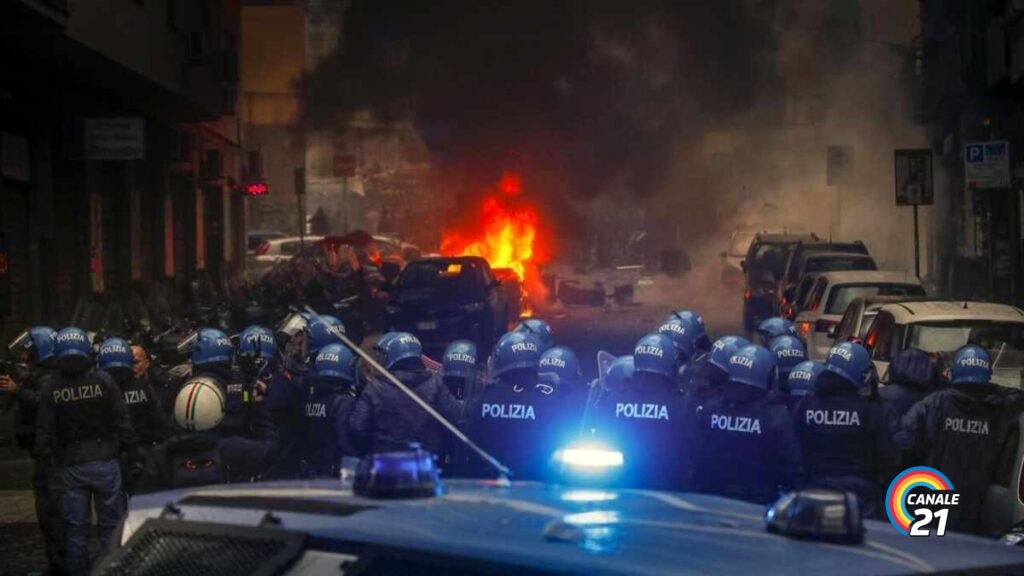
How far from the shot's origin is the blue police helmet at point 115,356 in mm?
8812

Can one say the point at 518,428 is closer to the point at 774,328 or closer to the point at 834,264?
the point at 774,328

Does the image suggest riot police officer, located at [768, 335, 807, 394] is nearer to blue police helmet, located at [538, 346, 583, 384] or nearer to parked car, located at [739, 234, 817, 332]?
blue police helmet, located at [538, 346, 583, 384]

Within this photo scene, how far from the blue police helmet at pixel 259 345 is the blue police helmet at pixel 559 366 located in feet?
8.49

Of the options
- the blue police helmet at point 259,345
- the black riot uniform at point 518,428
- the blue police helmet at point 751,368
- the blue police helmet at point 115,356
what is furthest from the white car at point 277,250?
the blue police helmet at point 751,368

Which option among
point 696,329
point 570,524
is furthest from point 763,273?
point 570,524

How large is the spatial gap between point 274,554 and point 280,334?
1073 centimetres

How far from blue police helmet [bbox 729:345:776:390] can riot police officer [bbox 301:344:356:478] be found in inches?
77.2

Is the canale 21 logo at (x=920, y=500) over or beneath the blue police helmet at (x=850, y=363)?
beneath

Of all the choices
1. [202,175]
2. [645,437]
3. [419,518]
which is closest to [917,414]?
[645,437]

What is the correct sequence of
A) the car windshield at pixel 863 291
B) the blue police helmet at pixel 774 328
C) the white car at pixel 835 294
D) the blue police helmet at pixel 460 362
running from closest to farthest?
the blue police helmet at pixel 460 362
the blue police helmet at pixel 774 328
the white car at pixel 835 294
the car windshield at pixel 863 291

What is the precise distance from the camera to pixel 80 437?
810cm

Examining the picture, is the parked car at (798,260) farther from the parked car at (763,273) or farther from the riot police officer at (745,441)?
the riot police officer at (745,441)

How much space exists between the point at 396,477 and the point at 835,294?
49.9 ft

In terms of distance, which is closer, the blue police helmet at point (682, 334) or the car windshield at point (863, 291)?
the blue police helmet at point (682, 334)
